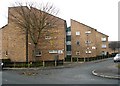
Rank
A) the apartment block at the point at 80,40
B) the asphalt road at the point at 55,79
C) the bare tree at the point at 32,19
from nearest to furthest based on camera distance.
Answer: the asphalt road at the point at 55,79 → the bare tree at the point at 32,19 → the apartment block at the point at 80,40

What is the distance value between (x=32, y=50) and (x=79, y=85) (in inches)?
1263

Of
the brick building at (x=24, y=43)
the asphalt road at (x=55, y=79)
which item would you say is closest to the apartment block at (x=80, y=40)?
the brick building at (x=24, y=43)

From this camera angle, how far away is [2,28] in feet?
159

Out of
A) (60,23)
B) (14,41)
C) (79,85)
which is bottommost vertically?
(79,85)

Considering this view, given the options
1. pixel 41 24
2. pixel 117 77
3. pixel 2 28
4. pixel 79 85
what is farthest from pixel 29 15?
pixel 79 85

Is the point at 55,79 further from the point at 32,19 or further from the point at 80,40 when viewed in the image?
the point at 80,40

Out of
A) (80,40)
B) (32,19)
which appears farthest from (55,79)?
(80,40)

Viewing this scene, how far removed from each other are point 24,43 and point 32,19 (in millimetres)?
5779

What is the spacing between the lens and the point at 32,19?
4078cm

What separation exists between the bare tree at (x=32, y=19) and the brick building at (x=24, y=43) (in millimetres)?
1305

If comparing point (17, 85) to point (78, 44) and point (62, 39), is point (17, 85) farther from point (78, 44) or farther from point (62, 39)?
point (78, 44)

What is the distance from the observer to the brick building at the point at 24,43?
44.8 metres

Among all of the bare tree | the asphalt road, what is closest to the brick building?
the bare tree

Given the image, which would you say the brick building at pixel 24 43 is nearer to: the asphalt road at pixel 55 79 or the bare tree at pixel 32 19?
the bare tree at pixel 32 19
